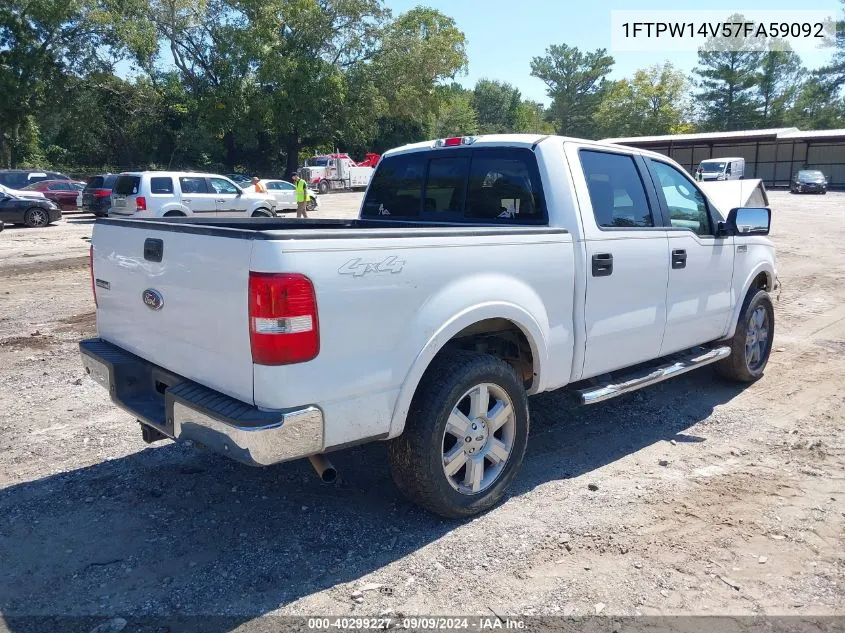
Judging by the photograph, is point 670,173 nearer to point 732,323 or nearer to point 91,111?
point 732,323

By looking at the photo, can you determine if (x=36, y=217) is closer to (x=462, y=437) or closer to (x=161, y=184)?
(x=161, y=184)

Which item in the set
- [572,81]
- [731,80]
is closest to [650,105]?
[731,80]

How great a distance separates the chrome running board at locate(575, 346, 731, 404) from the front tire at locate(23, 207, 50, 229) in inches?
830

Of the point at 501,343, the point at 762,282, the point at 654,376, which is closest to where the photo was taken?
the point at 501,343

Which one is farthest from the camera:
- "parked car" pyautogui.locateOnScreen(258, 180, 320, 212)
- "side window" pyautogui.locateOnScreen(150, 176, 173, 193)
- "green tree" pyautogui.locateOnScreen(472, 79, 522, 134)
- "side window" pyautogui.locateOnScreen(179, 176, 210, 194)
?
"green tree" pyautogui.locateOnScreen(472, 79, 522, 134)

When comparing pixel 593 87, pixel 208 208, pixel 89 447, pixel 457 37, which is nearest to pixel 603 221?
pixel 89 447

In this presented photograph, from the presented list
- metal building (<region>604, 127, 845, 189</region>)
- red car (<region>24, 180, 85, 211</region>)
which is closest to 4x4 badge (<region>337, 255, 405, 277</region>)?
red car (<region>24, 180, 85, 211</region>)

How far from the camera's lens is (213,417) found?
3.05m

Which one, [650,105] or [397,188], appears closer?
[397,188]

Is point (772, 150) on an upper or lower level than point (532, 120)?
lower

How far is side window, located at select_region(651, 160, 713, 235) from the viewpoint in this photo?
201 inches

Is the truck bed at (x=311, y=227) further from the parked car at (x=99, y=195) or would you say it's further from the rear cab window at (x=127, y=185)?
the parked car at (x=99, y=195)

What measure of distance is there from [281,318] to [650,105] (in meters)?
77.4

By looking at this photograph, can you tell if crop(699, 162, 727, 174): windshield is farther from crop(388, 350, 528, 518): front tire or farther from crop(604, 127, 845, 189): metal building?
crop(388, 350, 528, 518): front tire
